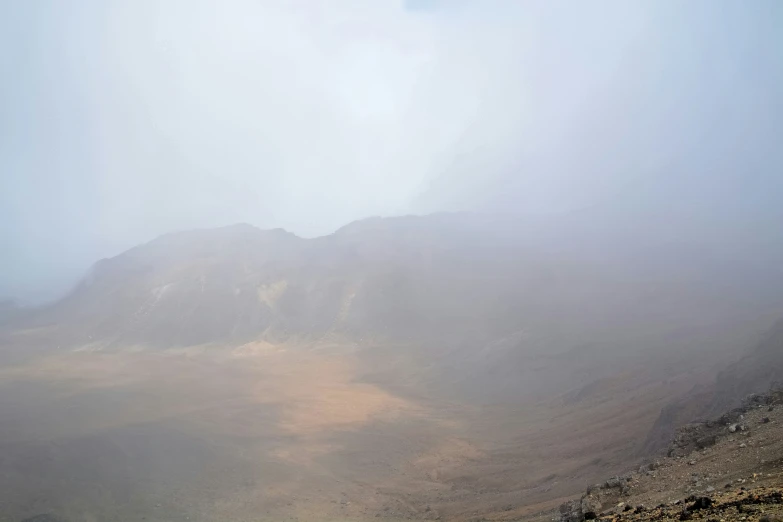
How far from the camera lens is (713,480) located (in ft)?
36.1

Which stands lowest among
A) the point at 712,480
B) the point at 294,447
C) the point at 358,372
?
the point at 712,480

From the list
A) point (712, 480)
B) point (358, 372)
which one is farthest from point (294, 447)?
point (712, 480)

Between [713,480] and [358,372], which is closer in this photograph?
[713,480]

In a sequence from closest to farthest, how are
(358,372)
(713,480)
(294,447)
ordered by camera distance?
(713,480) < (294,447) < (358,372)

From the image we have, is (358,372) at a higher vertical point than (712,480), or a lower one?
higher

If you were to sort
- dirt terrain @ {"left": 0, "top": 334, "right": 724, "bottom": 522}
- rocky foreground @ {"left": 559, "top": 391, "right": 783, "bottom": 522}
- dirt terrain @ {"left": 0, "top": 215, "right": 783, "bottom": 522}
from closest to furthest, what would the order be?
rocky foreground @ {"left": 559, "top": 391, "right": 783, "bottom": 522} < dirt terrain @ {"left": 0, "top": 334, "right": 724, "bottom": 522} < dirt terrain @ {"left": 0, "top": 215, "right": 783, "bottom": 522}

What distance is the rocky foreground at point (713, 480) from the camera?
26.8 feet

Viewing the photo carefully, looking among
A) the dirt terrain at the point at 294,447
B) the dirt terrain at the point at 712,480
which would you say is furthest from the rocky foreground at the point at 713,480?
the dirt terrain at the point at 294,447

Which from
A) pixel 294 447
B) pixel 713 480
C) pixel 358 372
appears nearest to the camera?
pixel 713 480

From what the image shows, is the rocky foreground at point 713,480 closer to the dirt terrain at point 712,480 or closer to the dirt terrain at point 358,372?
the dirt terrain at point 712,480

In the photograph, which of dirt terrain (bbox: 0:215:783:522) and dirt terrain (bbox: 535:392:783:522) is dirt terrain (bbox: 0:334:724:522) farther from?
dirt terrain (bbox: 535:392:783:522)

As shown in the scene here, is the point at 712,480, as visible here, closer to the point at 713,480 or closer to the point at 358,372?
the point at 713,480

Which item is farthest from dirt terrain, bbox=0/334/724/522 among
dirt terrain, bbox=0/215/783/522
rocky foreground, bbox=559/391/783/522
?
rocky foreground, bbox=559/391/783/522

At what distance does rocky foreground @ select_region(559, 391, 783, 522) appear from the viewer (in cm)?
816
